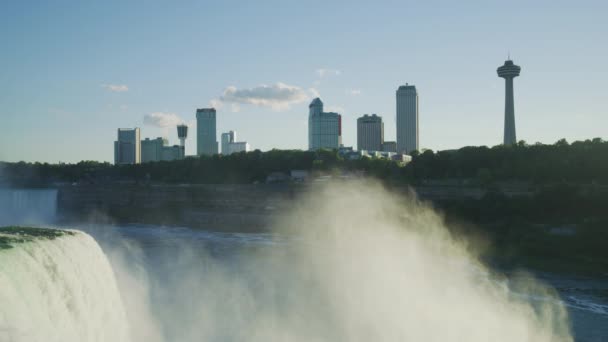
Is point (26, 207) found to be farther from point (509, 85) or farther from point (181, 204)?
point (509, 85)

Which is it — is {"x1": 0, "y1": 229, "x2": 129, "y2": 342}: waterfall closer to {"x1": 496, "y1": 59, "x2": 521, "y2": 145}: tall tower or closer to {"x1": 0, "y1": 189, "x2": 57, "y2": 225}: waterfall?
{"x1": 0, "y1": 189, "x2": 57, "y2": 225}: waterfall

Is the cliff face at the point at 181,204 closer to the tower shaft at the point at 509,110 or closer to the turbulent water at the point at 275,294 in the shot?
the turbulent water at the point at 275,294

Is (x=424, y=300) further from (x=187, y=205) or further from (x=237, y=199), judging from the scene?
(x=187, y=205)

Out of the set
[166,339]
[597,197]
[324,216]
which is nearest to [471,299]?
[166,339]

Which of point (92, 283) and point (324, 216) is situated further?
point (324, 216)

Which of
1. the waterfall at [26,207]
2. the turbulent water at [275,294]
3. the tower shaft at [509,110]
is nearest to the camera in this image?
the turbulent water at [275,294]

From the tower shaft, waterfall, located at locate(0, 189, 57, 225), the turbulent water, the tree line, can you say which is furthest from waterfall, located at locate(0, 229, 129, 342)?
the tower shaft

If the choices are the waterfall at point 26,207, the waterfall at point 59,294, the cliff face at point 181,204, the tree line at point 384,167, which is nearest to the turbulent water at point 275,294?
the waterfall at point 59,294
